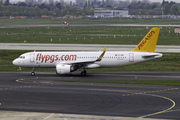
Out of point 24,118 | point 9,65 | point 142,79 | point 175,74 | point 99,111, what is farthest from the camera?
point 9,65

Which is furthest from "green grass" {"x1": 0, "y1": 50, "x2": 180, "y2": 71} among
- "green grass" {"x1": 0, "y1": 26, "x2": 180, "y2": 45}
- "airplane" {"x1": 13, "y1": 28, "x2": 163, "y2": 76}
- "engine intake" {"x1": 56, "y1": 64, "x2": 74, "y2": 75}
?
"green grass" {"x1": 0, "y1": 26, "x2": 180, "y2": 45}

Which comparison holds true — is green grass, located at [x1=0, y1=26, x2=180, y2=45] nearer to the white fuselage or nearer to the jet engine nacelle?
the white fuselage

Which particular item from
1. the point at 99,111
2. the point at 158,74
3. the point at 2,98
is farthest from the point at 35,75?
the point at 99,111

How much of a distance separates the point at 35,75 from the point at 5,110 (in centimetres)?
2164

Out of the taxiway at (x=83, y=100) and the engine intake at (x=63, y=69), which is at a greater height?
the engine intake at (x=63, y=69)

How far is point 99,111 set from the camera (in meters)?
27.0

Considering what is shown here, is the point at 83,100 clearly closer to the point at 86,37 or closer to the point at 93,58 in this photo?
the point at 93,58

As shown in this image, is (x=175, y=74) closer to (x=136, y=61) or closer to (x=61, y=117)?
(x=136, y=61)

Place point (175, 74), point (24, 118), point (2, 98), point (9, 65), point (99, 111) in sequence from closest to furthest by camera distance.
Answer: point (24, 118) < point (99, 111) < point (2, 98) < point (175, 74) < point (9, 65)

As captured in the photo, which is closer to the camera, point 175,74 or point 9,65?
point 175,74

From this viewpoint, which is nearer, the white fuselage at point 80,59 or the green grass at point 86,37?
the white fuselage at point 80,59

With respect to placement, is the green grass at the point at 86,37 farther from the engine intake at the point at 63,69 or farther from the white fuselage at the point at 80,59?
the engine intake at the point at 63,69

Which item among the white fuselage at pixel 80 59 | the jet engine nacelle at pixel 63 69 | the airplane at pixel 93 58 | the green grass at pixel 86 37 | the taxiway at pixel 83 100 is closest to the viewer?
the taxiway at pixel 83 100

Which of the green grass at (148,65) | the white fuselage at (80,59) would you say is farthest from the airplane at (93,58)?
the green grass at (148,65)
